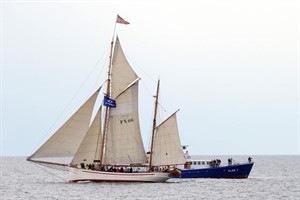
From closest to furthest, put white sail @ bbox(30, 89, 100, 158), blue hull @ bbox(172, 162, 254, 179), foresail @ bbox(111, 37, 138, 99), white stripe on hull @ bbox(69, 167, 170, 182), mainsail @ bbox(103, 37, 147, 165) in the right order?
white sail @ bbox(30, 89, 100, 158) < white stripe on hull @ bbox(69, 167, 170, 182) < foresail @ bbox(111, 37, 138, 99) < mainsail @ bbox(103, 37, 147, 165) < blue hull @ bbox(172, 162, 254, 179)

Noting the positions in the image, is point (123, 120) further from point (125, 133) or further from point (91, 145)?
point (91, 145)

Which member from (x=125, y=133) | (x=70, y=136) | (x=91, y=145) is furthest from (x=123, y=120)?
(x=70, y=136)

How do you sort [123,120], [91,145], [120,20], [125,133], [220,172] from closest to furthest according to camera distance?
[91,145] → [125,133] → [123,120] → [120,20] → [220,172]

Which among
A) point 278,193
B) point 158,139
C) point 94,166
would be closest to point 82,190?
point 94,166

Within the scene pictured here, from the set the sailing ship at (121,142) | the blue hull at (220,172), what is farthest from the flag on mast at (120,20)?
the blue hull at (220,172)

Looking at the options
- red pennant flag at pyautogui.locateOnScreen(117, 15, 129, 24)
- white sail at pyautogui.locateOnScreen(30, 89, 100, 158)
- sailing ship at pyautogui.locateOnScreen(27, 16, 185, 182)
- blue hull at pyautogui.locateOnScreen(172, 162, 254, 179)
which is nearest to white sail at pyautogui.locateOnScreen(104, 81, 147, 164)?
sailing ship at pyautogui.locateOnScreen(27, 16, 185, 182)

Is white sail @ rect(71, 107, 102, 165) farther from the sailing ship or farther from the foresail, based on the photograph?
the foresail

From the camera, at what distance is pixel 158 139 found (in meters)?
74.2

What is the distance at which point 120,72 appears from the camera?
72.5 meters

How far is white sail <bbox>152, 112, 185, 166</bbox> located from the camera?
73875 millimetres

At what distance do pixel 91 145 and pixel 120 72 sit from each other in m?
9.13

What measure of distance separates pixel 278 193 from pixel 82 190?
20.3 metres

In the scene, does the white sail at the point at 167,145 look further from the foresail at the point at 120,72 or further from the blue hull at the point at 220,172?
the blue hull at the point at 220,172

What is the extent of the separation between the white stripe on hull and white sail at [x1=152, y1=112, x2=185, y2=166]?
1.91 meters
